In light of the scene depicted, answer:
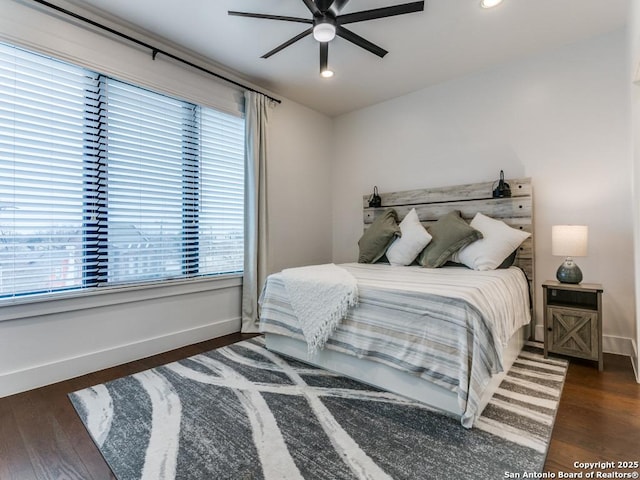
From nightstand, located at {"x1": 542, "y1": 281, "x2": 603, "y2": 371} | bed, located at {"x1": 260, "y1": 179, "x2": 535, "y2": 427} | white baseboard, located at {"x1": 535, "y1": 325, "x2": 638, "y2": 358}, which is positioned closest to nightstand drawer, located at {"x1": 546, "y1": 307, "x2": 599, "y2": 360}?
nightstand, located at {"x1": 542, "y1": 281, "x2": 603, "y2": 371}

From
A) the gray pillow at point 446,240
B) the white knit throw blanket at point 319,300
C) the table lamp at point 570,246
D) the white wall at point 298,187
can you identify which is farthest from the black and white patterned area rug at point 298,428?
the white wall at point 298,187

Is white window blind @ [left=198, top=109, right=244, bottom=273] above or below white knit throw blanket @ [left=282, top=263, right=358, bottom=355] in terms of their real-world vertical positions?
above

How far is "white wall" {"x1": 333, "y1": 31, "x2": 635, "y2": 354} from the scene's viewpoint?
108 inches

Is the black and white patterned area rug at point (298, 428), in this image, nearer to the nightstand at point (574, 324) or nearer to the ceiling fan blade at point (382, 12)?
the nightstand at point (574, 324)

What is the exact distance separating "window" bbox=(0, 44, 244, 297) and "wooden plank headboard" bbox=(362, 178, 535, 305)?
77.5 inches

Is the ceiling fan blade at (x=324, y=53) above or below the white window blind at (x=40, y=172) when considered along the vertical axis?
above

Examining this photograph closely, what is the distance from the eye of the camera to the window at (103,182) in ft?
7.09

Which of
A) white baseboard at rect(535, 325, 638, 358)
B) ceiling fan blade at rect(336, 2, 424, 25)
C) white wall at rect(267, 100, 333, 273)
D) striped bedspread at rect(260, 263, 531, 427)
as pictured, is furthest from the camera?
white wall at rect(267, 100, 333, 273)

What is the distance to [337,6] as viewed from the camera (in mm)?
2033

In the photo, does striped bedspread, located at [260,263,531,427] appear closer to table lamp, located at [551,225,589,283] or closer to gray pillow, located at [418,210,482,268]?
table lamp, located at [551,225,589,283]

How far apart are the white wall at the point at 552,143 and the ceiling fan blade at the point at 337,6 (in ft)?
6.78

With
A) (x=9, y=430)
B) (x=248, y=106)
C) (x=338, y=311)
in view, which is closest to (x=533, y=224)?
(x=338, y=311)

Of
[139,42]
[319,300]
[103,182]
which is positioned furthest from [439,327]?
[139,42]

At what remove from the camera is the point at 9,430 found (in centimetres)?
173
